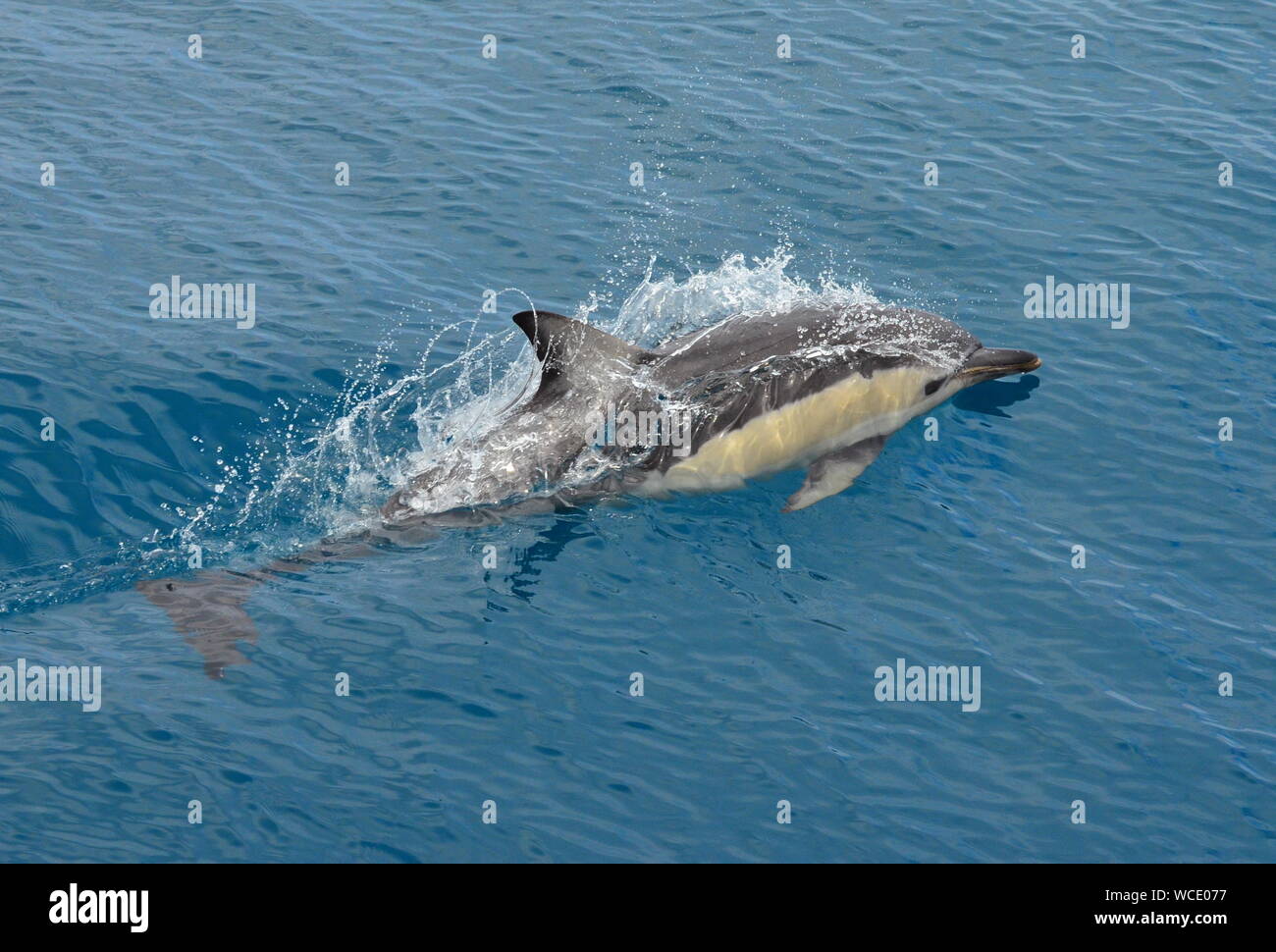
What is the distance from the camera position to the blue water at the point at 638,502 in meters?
11.8

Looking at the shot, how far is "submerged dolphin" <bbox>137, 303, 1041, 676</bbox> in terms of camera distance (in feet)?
49.9

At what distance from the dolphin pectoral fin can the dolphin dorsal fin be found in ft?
7.66

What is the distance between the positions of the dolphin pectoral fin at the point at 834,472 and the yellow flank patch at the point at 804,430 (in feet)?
0.46

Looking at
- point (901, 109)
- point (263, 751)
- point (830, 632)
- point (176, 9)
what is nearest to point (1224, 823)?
point (830, 632)

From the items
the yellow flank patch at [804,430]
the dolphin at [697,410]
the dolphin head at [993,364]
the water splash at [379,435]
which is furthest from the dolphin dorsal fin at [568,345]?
the dolphin head at [993,364]

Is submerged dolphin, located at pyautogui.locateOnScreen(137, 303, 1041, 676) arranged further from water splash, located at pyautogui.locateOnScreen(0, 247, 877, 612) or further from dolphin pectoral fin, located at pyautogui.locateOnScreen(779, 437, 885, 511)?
water splash, located at pyautogui.locateOnScreen(0, 247, 877, 612)

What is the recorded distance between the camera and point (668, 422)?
15.4 metres
